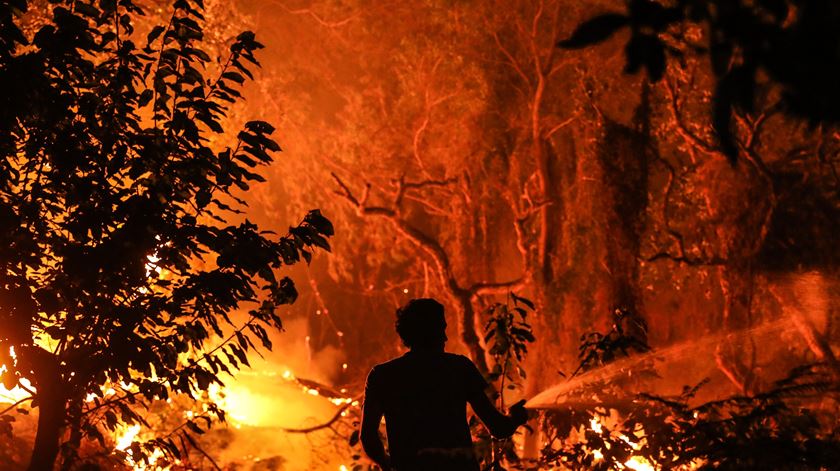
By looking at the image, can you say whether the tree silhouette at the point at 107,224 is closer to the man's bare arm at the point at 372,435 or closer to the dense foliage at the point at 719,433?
the man's bare arm at the point at 372,435

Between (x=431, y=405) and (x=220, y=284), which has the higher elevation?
(x=220, y=284)

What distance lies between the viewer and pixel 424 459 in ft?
11.7

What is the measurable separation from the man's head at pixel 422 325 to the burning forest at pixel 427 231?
14 millimetres

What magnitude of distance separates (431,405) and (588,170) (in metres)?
10.3

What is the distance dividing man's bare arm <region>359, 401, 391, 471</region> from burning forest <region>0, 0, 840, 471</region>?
0.4 inches

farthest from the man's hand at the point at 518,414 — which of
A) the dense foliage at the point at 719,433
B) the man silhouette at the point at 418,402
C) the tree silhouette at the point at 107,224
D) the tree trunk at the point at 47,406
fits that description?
the tree trunk at the point at 47,406

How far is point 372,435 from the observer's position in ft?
12.0

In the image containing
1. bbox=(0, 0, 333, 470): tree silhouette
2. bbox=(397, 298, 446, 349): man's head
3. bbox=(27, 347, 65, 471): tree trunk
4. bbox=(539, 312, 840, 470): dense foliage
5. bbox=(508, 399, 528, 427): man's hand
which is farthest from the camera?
bbox=(27, 347, 65, 471): tree trunk

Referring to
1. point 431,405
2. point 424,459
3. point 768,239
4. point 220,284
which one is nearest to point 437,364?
point 431,405

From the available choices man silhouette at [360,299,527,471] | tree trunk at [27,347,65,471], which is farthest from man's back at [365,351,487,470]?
tree trunk at [27,347,65,471]

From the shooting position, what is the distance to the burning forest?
381cm

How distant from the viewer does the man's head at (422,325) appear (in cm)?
378

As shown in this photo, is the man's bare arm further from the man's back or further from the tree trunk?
the tree trunk

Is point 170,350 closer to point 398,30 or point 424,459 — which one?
point 424,459
